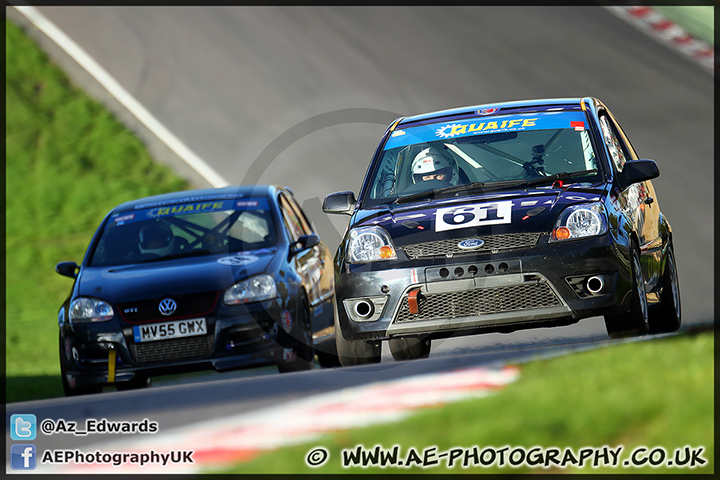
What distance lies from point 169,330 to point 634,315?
353 centimetres

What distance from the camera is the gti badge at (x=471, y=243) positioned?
7000mm

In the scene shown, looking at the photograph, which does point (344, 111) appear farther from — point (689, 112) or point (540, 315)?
point (540, 315)

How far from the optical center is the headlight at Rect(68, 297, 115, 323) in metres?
8.19

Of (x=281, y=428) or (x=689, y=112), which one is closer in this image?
(x=281, y=428)

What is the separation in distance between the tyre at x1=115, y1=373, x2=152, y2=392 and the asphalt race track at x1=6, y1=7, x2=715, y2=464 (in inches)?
337

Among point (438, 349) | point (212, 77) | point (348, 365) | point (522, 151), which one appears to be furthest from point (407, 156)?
point (212, 77)

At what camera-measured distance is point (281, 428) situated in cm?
538

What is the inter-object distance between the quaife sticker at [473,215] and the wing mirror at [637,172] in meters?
0.98

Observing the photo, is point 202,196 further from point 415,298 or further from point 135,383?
point 415,298

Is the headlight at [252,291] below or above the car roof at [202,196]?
below

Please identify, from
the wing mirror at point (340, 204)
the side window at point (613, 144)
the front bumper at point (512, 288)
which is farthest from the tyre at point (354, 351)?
the side window at point (613, 144)

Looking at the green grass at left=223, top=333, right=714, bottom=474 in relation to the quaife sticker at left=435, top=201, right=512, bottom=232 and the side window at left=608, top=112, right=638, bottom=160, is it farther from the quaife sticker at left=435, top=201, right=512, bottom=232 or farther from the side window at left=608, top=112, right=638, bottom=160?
the side window at left=608, top=112, right=638, bottom=160

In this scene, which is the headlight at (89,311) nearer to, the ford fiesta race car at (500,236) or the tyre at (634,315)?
the ford fiesta race car at (500,236)

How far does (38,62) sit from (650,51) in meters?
12.7
